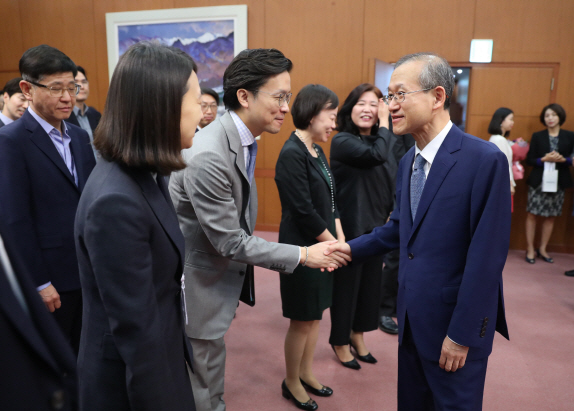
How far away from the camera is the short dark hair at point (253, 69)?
179cm

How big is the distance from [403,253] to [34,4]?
303 inches

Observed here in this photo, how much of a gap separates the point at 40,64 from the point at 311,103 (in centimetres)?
136

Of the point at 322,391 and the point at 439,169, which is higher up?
the point at 439,169

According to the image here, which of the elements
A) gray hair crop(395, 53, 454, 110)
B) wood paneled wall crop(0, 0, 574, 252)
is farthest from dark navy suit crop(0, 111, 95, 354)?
wood paneled wall crop(0, 0, 574, 252)

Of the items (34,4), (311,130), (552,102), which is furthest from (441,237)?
(34,4)

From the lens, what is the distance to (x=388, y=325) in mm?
3402

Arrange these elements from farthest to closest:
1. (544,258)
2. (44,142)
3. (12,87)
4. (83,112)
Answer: (544,258) → (83,112) → (12,87) → (44,142)

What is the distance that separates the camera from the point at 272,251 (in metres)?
1.78

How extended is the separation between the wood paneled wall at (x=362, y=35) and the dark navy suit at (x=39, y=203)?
174 inches

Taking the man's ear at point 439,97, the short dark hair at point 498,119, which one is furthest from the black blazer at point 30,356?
the short dark hair at point 498,119

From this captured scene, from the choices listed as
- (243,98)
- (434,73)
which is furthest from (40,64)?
(434,73)

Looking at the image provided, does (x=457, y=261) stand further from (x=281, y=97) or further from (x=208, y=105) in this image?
(x=208, y=105)

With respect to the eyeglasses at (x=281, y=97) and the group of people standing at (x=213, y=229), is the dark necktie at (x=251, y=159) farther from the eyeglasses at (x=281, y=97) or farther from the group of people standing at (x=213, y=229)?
the eyeglasses at (x=281, y=97)

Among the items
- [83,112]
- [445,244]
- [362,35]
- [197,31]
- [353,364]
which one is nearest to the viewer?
[445,244]
